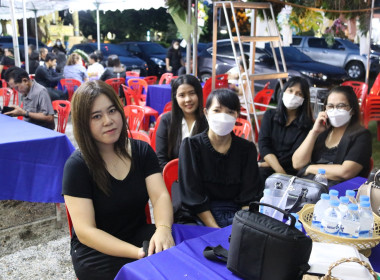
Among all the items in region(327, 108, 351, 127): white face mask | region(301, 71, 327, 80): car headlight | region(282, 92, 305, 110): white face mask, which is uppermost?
region(282, 92, 305, 110): white face mask

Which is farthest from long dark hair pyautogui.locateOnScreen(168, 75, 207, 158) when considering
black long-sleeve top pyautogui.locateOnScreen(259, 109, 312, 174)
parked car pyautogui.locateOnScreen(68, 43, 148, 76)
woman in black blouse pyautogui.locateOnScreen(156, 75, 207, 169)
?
parked car pyautogui.locateOnScreen(68, 43, 148, 76)

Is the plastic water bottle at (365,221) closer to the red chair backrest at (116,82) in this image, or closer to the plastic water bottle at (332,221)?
the plastic water bottle at (332,221)

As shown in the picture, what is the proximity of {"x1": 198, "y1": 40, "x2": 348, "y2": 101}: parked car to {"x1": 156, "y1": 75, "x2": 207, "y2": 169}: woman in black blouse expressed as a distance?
20.6 feet

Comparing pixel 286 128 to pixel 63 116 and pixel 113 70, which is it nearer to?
pixel 63 116

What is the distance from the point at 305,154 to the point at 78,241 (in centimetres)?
178

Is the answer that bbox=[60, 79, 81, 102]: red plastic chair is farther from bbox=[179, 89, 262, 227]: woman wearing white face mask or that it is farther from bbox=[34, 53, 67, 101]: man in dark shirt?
bbox=[179, 89, 262, 227]: woman wearing white face mask

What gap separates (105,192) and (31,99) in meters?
2.92

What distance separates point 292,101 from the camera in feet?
10.5

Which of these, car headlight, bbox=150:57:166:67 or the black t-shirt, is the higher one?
car headlight, bbox=150:57:166:67

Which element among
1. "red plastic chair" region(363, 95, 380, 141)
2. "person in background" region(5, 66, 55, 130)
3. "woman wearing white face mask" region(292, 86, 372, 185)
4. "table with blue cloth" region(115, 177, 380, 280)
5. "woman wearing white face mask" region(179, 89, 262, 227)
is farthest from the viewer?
"red plastic chair" region(363, 95, 380, 141)

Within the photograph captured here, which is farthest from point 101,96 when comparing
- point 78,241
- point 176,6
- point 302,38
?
point 302,38

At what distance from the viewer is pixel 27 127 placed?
3555 millimetres

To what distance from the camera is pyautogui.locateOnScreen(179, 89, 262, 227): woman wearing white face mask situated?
2.27 m

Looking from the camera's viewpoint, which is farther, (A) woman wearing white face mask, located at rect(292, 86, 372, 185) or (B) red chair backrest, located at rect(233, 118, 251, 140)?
(B) red chair backrest, located at rect(233, 118, 251, 140)
